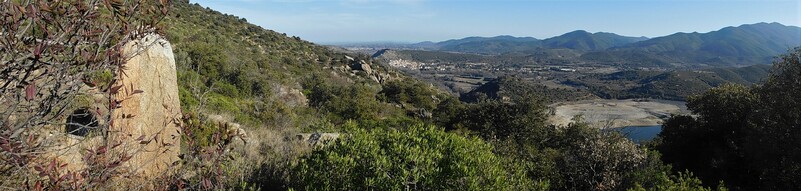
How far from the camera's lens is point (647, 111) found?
8500cm

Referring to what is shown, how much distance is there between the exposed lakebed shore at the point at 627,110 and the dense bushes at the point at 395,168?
6761 cm

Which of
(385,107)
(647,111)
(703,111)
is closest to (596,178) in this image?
(703,111)

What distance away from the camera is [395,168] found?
539cm

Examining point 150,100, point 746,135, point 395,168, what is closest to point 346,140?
point 395,168

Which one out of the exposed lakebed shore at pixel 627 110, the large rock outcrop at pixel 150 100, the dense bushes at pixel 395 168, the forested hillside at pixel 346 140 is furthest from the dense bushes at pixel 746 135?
the exposed lakebed shore at pixel 627 110

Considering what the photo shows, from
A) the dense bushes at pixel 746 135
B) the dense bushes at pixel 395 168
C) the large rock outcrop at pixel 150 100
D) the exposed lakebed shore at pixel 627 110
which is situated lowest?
the exposed lakebed shore at pixel 627 110

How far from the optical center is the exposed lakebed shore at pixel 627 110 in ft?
240

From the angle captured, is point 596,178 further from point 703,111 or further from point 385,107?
point 385,107

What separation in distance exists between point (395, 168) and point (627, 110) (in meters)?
91.8

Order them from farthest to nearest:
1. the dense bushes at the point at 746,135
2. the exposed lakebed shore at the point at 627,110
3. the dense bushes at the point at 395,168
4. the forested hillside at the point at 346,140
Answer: the exposed lakebed shore at the point at 627,110
the dense bushes at the point at 746,135
the dense bushes at the point at 395,168
the forested hillside at the point at 346,140

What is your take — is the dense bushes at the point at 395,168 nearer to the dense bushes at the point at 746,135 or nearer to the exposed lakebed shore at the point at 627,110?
the dense bushes at the point at 746,135

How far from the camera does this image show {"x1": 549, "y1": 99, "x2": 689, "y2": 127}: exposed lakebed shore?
73250 millimetres

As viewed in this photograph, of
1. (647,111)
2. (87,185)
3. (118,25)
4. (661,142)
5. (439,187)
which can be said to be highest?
(118,25)

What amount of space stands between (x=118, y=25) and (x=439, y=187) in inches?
147
